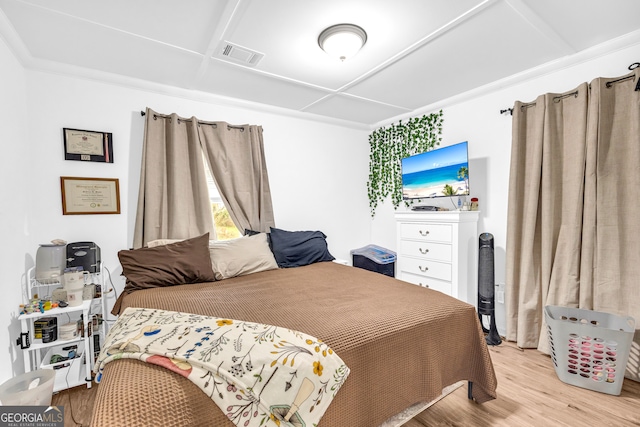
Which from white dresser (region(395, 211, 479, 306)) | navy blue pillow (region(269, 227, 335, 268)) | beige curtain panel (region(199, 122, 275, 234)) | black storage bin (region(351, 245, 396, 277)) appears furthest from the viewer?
black storage bin (region(351, 245, 396, 277))

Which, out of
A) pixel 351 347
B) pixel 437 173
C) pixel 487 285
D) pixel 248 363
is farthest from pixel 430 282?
pixel 248 363

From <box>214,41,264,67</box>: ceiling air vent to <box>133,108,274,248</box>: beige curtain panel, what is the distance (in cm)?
88

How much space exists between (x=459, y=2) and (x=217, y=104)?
245 cm

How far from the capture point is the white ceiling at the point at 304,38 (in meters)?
1.75

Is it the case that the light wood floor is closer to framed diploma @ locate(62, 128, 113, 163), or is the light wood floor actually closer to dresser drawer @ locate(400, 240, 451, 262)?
dresser drawer @ locate(400, 240, 451, 262)

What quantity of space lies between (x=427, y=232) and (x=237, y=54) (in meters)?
2.46

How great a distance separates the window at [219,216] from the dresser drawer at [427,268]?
1971 millimetres

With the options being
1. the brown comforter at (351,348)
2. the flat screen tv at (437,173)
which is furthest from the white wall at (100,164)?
the flat screen tv at (437,173)

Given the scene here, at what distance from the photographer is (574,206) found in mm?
2330

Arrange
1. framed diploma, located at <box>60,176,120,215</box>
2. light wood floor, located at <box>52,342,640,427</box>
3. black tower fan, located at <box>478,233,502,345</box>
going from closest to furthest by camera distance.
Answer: light wood floor, located at <box>52,342,640,427</box>, framed diploma, located at <box>60,176,120,215</box>, black tower fan, located at <box>478,233,502,345</box>

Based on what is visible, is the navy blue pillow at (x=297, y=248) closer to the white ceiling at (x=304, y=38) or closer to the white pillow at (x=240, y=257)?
the white pillow at (x=240, y=257)

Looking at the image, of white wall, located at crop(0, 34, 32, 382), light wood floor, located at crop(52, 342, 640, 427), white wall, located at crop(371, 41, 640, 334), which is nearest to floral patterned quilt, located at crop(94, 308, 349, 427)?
light wood floor, located at crop(52, 342, 640, 427)

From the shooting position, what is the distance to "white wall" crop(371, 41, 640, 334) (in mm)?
2508

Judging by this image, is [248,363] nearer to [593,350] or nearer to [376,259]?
[593,350]
